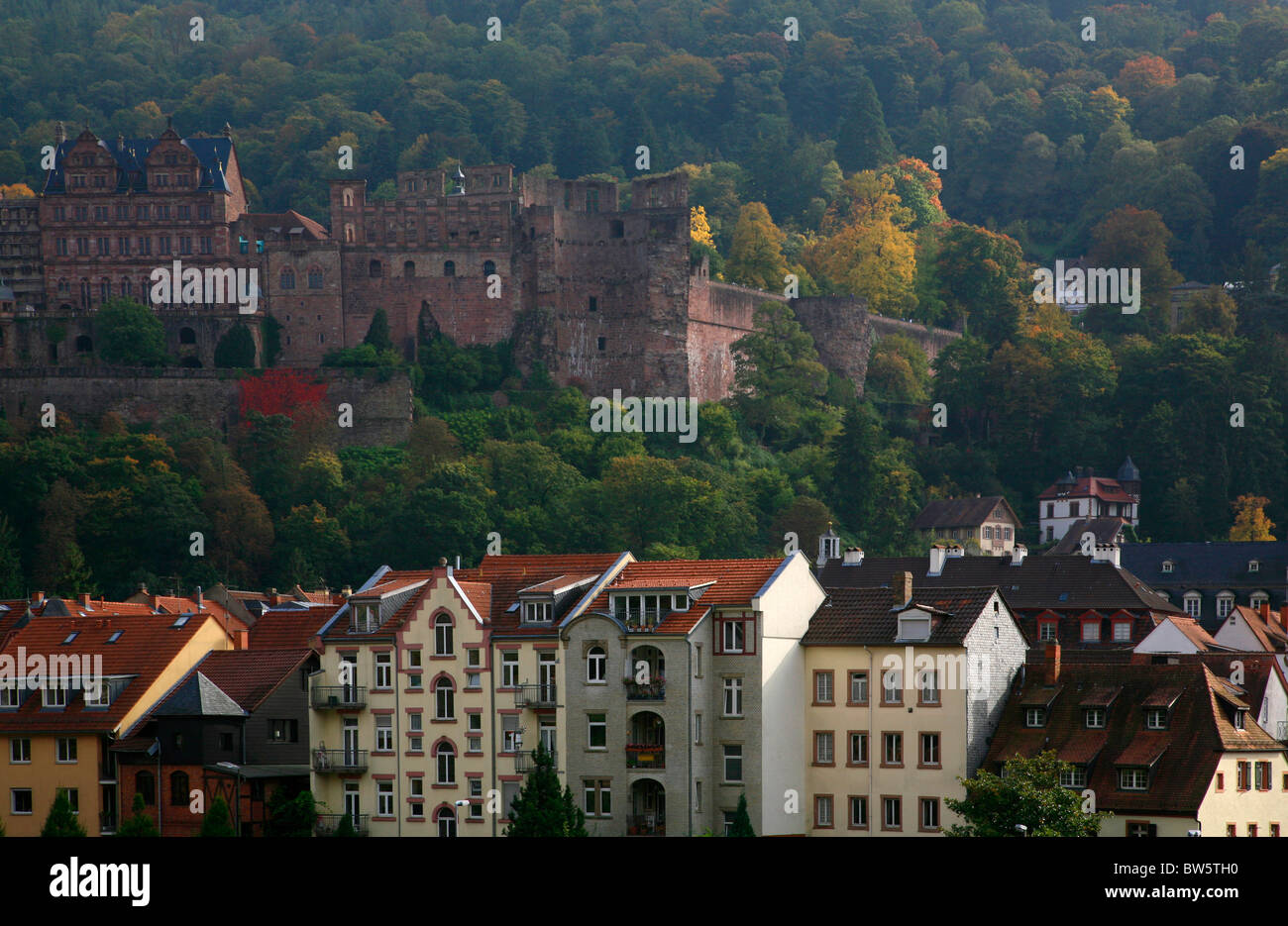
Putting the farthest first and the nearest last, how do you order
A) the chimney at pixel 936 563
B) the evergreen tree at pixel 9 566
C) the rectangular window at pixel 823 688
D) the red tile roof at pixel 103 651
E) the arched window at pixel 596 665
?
the evergreen tree at pixel 9 566 → the chimney at pixel 936 563 → the red tile roof at pixel 103 651 → the rectangular window at pixel 823 688 → the arched window at pixel 596 665

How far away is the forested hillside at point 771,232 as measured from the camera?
302 feet

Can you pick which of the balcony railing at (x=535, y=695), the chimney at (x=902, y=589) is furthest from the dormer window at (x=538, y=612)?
the chimney at (x=902, y=589)

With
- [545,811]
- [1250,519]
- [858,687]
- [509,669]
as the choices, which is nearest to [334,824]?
[509,669]

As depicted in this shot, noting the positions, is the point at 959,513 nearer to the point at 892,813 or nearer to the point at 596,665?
the point at 596,665

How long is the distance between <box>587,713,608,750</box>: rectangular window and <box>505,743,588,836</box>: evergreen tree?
5266 millimetres

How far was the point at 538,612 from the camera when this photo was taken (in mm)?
47625

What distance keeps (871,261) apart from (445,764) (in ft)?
296

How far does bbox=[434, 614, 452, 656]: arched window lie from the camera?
47781 millimetres

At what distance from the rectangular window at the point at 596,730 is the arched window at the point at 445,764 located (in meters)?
3.26

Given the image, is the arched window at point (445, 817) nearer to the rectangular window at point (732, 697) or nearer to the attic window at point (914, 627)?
the rectangular window at point (732, 697)

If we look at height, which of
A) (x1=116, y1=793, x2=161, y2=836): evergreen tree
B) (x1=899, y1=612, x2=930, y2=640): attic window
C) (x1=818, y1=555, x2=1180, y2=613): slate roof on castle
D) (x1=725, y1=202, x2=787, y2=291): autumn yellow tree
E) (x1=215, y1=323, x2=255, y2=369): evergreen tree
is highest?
(x1=725, y1=202, x2=787, y2=291): autumn yellow tree

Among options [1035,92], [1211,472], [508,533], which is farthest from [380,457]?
[1035,92]

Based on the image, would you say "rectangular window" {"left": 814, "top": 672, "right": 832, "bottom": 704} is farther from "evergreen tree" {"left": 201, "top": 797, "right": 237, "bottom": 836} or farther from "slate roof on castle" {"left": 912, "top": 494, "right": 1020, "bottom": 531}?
"slate roof on castle" {"left": 912, "top": 494, "right": 1020, "bottom": 531}

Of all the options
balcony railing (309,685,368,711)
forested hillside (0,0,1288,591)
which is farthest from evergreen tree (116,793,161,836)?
forested hillside (0,0,1288,591)
